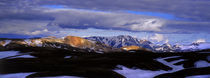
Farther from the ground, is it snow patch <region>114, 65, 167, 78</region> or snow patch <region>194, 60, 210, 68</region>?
snow patch <region>194, 60, 210, 68</region>

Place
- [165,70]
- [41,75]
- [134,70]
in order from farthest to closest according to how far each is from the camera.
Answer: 1. [165,70]
2. [134,70]
3. [41,75]

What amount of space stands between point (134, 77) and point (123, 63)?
61.8 ft

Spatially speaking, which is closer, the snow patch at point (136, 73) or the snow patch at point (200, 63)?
the snow patch at point (136, 73)

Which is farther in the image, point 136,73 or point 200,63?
point 200,63

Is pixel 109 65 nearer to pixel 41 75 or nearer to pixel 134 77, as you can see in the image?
pixel 134 77

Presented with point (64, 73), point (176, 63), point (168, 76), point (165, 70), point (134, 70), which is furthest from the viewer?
point (176, 63)

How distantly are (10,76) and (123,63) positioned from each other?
40.9m

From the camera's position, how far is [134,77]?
236 ft

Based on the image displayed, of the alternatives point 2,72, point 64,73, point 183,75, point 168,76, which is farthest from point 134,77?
point 2,72

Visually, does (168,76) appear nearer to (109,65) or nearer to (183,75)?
(183,75)

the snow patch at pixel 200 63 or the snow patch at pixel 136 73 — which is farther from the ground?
the snow patch at pixel 200 63

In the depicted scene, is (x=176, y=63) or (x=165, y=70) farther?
(x=176, y=63)

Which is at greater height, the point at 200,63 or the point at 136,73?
the point at 200,63

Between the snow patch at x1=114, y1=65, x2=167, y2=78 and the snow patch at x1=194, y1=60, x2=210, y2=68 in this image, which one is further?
the snow patch at x1=194, y1=60, x2=210, y2=68
